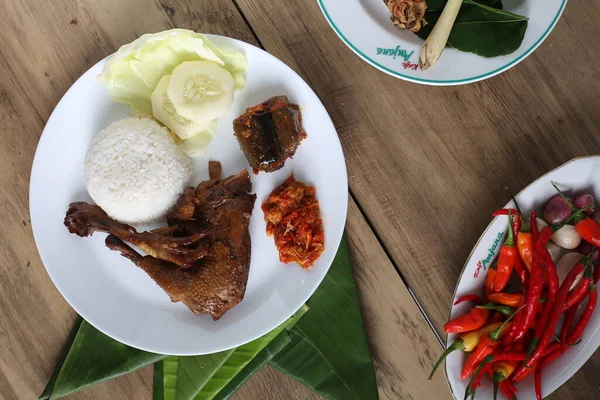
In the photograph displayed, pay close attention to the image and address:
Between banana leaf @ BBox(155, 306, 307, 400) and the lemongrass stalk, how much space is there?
3.59 ft

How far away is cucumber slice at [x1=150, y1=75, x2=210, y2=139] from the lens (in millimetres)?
1968

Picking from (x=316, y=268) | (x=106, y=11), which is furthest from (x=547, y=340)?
(x=106, y=11)

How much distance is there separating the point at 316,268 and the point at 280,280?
0.16 m

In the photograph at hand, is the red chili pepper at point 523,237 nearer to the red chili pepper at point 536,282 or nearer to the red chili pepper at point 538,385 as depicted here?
the red chili pepper at point 536,282

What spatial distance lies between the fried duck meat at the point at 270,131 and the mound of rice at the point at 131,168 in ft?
0.97

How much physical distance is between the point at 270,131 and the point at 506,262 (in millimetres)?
1040

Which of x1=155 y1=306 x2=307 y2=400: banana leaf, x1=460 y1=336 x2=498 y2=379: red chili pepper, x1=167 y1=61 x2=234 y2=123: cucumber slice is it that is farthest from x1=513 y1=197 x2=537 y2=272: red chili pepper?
x1=167 y1=61 x2=234 y2=123: cucumber slice

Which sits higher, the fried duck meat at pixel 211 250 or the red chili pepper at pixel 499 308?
the fried duck meat at pixel 211 250

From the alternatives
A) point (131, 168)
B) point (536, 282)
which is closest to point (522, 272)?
point (536, 282)

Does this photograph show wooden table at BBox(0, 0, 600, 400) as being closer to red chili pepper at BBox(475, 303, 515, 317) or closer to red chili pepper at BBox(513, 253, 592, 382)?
red chili pepper at BBox(475, 303, 515, 317)

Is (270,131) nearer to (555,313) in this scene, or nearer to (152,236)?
(152,236)

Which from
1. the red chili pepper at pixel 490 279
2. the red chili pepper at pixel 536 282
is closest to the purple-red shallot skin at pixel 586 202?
the red chili pepper at pixel 536 282

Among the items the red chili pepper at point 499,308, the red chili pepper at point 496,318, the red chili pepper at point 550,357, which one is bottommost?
the red chili pepper at point 550,357

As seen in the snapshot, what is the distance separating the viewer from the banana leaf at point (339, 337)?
6.93ft
